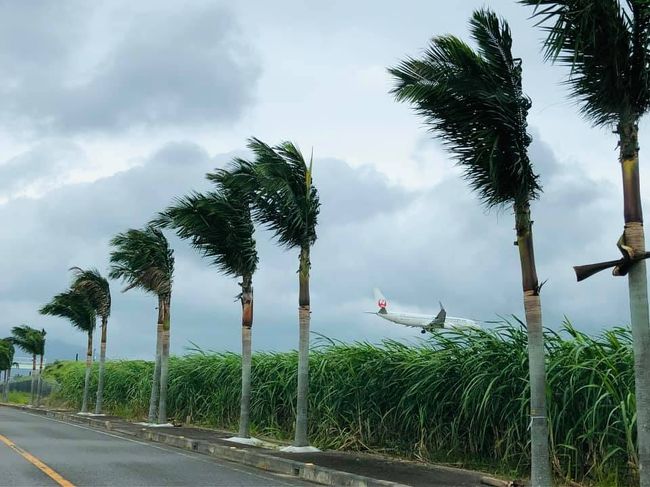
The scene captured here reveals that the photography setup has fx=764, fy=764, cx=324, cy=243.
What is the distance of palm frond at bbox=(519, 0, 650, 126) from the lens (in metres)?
7.92

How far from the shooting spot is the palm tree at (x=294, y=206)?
15.1m

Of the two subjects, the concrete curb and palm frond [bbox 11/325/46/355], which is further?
palm frond [bbox 11/325/46/355]

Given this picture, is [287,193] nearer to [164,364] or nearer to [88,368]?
[164,364]

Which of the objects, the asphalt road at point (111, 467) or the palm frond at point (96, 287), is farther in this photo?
the palm frond at point (96, 287)

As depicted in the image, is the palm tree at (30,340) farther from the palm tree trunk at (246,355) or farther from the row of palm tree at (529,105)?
the row of palm tree at (529,105)

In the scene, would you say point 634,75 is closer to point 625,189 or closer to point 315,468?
point 625,189

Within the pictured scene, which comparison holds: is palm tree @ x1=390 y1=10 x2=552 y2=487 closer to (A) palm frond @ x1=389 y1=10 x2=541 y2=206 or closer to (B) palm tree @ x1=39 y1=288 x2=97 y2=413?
(A) palm frond @ x1=389 y1=10 x2=541 y2=206

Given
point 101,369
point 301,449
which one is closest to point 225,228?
point 301,449

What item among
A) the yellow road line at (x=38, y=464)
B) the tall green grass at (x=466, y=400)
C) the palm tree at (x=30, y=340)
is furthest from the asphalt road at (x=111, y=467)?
the palm tree at (x=30, y=340)

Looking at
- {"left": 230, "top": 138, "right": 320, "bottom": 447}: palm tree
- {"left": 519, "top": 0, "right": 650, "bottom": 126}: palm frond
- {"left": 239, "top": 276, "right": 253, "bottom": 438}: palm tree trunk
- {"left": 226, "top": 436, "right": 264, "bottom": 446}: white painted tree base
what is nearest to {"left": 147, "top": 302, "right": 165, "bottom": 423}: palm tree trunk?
{"left": 239, "top": 276, "right": 253, "bottom": 438}: palm tree trunk

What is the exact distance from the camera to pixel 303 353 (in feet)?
49.3

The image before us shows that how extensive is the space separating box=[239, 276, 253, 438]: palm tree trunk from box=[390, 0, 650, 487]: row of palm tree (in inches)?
341

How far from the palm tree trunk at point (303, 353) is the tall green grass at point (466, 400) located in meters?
0.75

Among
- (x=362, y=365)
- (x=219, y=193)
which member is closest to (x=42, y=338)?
(x=219, y=193)
